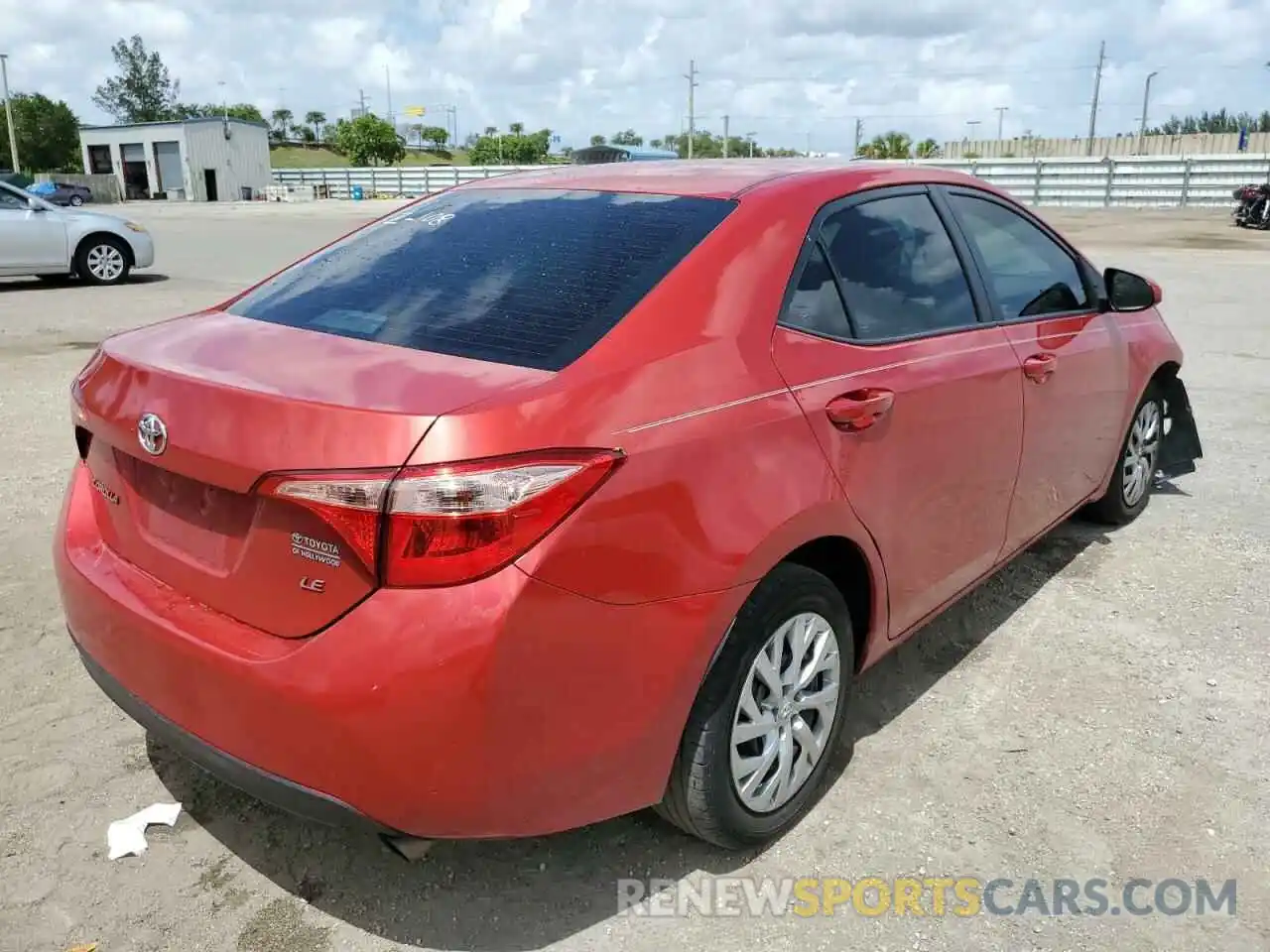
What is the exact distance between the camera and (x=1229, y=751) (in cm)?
309

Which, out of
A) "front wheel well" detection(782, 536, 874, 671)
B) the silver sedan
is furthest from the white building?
"front wheel well" detection(782, 536, 874, 671)

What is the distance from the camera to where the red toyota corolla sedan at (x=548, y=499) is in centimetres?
194

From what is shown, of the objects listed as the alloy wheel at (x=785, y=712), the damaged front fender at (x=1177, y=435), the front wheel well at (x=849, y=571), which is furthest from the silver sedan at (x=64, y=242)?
the alloy wheel at (x=785, y=712)

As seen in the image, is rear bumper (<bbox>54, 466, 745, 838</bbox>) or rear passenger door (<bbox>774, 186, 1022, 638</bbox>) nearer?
rear bumper (<bbox>54, 466, 745, 838</bbox>)

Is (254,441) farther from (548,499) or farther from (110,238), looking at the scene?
(110,238)

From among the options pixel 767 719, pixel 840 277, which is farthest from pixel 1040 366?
pixel 767 719

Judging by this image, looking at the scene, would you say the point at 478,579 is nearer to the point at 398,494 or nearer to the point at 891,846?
the point at 398,494

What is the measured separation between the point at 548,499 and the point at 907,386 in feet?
4.25

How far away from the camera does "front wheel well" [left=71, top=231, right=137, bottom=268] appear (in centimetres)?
1429

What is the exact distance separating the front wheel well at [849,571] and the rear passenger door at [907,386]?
8 cm

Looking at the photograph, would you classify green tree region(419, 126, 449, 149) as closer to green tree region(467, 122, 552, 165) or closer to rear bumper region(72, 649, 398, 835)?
green tree region(467, 122, 552, 165)

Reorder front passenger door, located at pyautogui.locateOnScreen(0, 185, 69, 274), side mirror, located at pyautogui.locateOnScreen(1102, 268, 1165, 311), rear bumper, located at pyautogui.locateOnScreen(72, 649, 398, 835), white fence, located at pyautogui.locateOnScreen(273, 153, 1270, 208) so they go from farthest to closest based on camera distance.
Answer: white fence, located at pyautogui.locateOnScreen(273, 153, 1270, 208)
front passenger door, located at pyautogui.locateOnScreen(0, 185, 69, 274)
side mirror, located at pyautogui.locateOnScreen(1102, 268, 1165, 311)
rear bumper, located at pyautogui.locateOnScreen(72, 649, 398, 835)

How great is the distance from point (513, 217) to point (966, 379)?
4.65 ft

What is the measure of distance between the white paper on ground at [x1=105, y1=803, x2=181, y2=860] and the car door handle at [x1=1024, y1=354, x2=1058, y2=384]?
2.90 m
